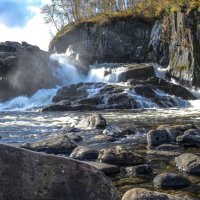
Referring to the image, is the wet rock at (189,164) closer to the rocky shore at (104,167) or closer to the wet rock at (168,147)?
the rocky shore at (104,167)

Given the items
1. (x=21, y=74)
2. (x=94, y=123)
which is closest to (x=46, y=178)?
(x=94, y=123)

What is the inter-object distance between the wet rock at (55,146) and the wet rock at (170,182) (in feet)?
19.7

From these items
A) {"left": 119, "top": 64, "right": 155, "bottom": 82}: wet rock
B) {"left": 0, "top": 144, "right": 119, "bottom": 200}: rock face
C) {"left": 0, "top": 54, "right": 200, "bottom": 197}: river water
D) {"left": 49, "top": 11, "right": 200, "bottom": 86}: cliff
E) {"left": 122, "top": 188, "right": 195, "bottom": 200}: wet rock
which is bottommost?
{"left": 0, "top": 54, "right": 200, "bottom": 197}: river water

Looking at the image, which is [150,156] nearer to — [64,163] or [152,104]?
[64,163]

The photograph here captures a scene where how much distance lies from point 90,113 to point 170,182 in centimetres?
2363

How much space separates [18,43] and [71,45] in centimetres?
1164

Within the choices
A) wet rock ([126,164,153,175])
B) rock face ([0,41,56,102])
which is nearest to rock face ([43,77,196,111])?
rock face ([0,41,56,102])

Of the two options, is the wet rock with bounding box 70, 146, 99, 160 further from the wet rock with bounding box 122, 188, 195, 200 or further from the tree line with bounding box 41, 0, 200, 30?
the tree line with bounding box 41, 0, 200, 30

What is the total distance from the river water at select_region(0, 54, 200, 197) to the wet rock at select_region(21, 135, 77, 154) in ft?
4.32

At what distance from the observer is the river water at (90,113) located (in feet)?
48.0

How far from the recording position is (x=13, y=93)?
51188mm

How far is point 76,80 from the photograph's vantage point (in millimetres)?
57906

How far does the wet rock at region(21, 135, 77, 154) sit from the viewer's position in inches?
656

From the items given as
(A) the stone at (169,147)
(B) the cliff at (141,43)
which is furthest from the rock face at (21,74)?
(A) the stone at (169,147)
